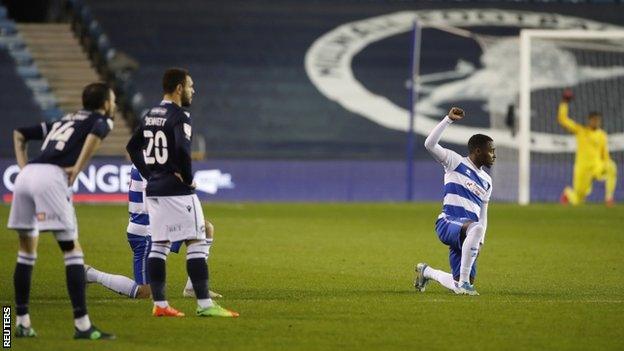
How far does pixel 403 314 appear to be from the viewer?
10.5 metres

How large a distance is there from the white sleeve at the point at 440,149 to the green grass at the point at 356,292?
121 centimetres

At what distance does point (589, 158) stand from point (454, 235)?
17.3 meters

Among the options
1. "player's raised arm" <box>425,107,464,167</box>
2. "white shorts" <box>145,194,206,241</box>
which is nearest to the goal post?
"player's raised arm" <box>425,107,464,167</box>

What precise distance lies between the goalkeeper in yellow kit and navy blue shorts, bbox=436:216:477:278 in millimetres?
16281

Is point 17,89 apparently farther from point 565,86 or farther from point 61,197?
point 61,197

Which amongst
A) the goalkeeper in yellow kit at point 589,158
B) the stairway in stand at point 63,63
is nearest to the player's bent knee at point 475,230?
the goalkeeper in yellow kit at point 589,158

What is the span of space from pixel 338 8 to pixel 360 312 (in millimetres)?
26662

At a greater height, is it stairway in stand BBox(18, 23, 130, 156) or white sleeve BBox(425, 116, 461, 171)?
stairway in stand BBox(18, 23, 130, 156)

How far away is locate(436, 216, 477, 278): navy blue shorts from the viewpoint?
1202 centimetres

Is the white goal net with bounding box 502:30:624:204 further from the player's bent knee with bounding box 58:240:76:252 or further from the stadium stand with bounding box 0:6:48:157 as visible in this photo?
the player's bent knee with bounding box 58:240:76:252

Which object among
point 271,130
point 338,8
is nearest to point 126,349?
point 271,130

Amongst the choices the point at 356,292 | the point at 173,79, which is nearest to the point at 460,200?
the point at 356,292

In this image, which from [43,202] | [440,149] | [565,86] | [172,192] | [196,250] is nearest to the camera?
[43,202]

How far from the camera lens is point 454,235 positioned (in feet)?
39.4
